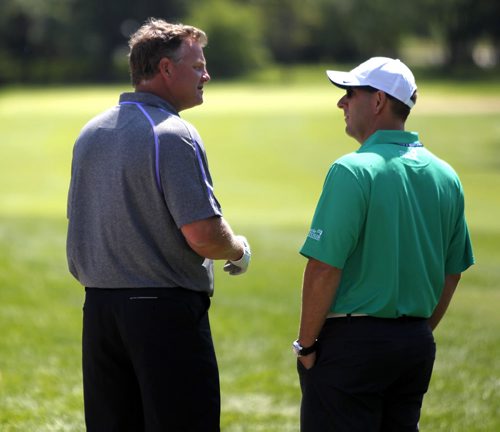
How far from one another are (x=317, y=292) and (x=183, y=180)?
2.02 feet

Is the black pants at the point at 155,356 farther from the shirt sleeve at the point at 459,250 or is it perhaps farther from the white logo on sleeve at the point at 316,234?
the shirt sleeve at the point at 459,250

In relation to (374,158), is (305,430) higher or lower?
lower

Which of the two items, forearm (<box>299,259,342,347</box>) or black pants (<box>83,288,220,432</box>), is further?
black pants (<box>83,288,220,432</box>)

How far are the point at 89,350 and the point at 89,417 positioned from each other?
0.28 m

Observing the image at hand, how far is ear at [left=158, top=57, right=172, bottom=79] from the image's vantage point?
3.72 metres

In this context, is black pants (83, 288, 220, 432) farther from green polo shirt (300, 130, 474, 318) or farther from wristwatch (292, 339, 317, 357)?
green polo shirt (300, 130, 474, 318)

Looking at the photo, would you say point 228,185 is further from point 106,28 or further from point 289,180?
point 106,28

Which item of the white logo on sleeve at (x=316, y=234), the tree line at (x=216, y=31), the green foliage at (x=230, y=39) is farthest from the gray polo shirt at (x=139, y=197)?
the green foliage at (x=230, y=39)

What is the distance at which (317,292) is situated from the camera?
343 cm

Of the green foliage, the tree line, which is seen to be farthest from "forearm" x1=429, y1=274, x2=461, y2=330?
the green foliage

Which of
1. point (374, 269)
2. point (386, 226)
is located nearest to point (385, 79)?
point (386, 226)

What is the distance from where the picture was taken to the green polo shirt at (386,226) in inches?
133

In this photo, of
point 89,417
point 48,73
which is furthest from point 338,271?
point 48,73

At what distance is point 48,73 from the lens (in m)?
72.2
